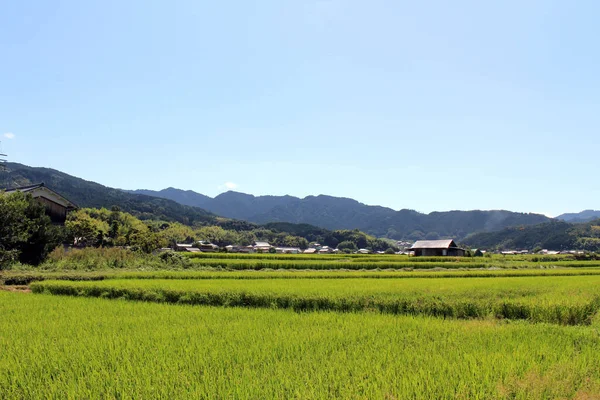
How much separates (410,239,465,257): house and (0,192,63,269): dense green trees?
2177 inches

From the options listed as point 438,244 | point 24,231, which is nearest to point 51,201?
point 24,231

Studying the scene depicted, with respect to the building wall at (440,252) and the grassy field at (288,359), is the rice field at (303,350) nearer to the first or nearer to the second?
the grassy field at (288,359)

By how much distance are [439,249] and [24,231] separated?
192ft

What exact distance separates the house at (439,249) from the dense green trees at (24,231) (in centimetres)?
5528

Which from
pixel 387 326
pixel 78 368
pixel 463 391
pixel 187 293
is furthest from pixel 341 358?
pixel 187 293

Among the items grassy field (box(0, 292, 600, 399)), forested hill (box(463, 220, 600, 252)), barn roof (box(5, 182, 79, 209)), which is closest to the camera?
grassy field (box(0, 292, 600, 399))

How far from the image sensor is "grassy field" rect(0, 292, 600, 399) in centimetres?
497

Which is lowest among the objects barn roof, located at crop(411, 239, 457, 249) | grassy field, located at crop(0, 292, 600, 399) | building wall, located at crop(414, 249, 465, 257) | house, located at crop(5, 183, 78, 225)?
building wall, located at crop(414, 249, 465, 257)

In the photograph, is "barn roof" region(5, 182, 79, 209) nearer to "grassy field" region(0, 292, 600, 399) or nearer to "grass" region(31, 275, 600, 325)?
"grass" region(31, 275, 600, 325)

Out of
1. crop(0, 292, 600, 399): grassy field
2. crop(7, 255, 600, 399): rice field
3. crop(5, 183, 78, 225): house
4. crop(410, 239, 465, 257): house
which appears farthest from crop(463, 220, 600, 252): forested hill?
crop(5, 183, 78, 225): house

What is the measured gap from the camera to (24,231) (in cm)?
2367

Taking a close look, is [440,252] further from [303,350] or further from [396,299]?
[303,350]

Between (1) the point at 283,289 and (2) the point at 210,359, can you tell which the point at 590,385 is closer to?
(2) the point at 210,359

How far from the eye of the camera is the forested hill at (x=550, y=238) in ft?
426
